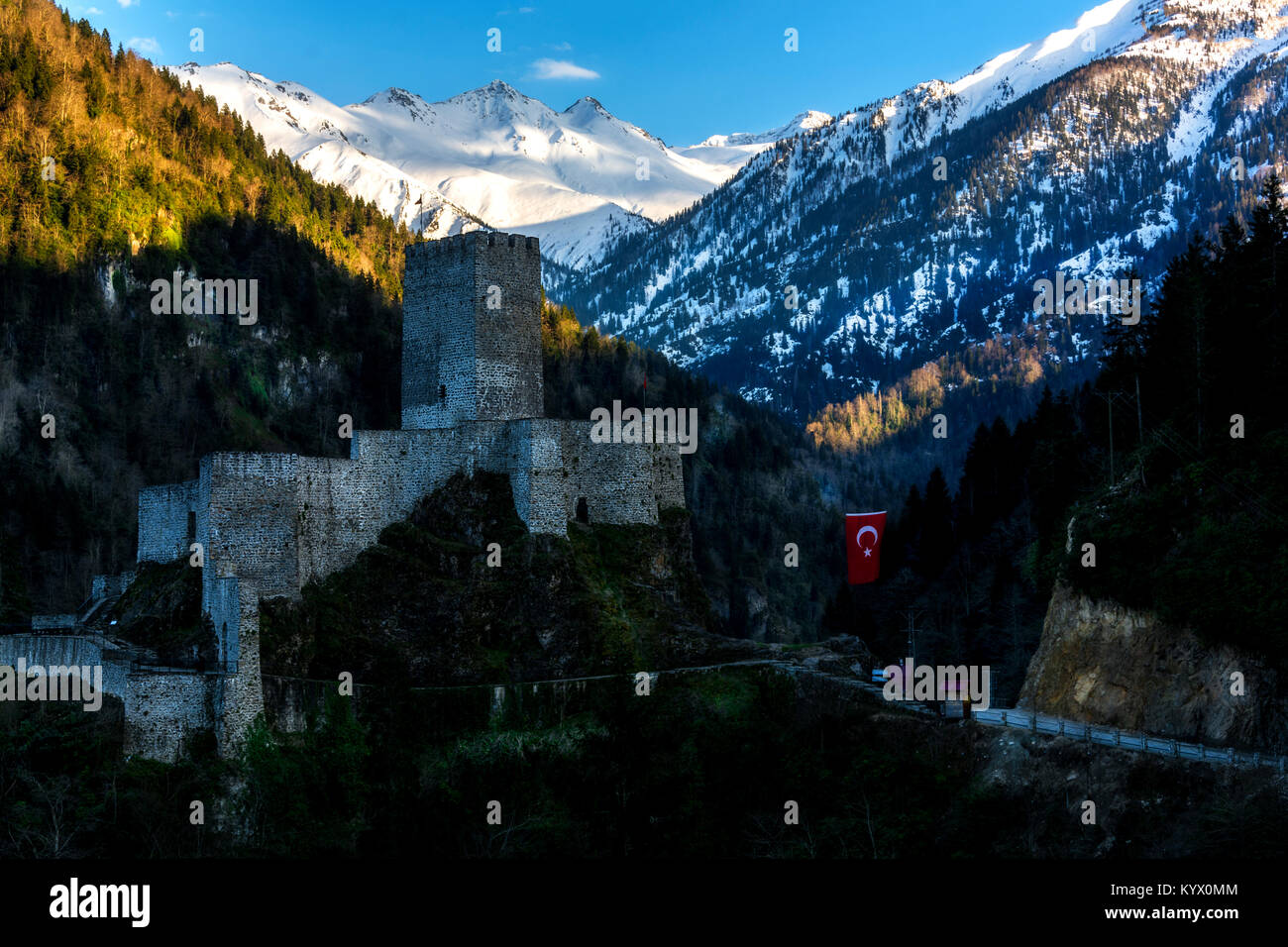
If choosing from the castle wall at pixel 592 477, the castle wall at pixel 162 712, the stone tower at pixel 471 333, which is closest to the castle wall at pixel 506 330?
the stone tower at pixel 471 333

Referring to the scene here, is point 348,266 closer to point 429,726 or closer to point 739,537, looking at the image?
point 739,537

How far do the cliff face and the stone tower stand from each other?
23.6 meters

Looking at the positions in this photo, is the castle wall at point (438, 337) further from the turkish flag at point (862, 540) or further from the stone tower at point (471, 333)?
the turkish flag at point (862, 540)

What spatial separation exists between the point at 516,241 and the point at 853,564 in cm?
2054

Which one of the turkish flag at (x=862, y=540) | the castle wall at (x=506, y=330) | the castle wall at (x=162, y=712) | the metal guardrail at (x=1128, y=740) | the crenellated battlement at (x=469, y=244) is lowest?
the metal guardrail at (x=1128, y=740)

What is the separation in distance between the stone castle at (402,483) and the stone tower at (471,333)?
0.06 m

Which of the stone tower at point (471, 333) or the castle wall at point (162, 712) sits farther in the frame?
the stone tower at point (471, 333)

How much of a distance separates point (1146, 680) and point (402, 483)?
2877 cm

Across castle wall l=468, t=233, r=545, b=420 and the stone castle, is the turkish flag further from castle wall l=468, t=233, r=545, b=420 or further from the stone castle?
castle wall l=468, t=233, r=545, b=420

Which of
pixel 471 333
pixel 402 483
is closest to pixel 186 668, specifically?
pixel 402 483

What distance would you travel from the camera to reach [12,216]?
342 feet

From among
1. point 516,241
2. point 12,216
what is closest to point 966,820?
point 516,241

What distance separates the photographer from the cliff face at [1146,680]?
143 feet

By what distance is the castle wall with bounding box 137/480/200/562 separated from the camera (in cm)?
5234
